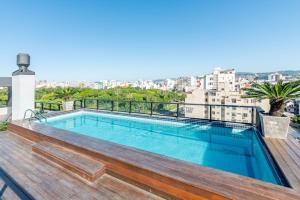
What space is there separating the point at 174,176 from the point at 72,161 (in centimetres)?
190

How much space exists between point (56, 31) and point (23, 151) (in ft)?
35.2

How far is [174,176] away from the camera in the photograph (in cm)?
223

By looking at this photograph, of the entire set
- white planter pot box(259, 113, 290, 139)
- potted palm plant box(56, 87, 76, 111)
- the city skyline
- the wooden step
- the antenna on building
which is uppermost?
the city skyline

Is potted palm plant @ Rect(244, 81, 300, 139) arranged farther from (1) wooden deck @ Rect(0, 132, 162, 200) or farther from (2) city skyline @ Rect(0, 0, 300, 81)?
(2) city skyline @ Rect(0, 0, 300, 81)

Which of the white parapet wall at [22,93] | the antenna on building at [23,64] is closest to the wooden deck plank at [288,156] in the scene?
the white parapet wall at [22,93]

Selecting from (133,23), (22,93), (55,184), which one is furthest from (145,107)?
(133,23)

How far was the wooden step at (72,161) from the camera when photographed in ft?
9.18

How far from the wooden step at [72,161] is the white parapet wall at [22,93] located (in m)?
2.62

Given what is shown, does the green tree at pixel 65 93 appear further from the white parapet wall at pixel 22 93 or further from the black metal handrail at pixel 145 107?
the white parapet wall at pixel 22 93

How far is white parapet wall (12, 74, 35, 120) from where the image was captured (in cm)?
574

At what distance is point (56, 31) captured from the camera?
40.3 feet

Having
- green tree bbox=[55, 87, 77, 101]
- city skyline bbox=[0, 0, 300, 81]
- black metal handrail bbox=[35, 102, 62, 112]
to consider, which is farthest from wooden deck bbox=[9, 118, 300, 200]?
black metal handrail bbox=[35, 102, 62, 112]

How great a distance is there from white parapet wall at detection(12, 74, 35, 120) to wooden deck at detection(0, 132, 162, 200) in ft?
8.73

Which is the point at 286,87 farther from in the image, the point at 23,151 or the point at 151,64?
the point at 151,64
